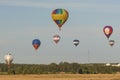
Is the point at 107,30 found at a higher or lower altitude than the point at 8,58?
higher

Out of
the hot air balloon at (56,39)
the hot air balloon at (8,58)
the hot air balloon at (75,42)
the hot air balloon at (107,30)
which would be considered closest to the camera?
the hot air balloon at (107,30)

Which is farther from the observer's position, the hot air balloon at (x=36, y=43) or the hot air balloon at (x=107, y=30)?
the hot air balloon at (x=36, y=43)

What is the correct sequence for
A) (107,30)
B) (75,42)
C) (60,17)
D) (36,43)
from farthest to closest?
(75,42) < (36,43) < (107,30) < (60,17)

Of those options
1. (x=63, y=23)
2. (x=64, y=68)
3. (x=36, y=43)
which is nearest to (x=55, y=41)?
(x=36, y=43)

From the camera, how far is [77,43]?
136000 millimetres

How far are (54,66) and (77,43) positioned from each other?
52.9 meters

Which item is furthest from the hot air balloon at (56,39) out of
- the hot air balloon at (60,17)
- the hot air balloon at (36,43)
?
the hot air balloon at (60,17)

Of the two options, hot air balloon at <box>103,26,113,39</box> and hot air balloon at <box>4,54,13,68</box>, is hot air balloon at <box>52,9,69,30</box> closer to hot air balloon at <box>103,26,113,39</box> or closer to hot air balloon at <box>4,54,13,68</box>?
hot air balloon at <box>103,26,113,39</box>

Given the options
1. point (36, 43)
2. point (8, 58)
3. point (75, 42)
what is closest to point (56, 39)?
point (36, 43)

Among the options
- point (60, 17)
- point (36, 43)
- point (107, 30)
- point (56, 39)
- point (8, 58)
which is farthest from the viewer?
point (56, 39)

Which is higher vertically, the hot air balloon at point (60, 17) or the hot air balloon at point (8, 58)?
the hot air balloon at point (60, 17)

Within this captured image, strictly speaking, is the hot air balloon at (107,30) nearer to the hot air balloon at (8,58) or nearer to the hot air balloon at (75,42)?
the hot air balloon at (75,42)

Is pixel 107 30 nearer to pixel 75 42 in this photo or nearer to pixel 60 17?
pixel 60 17

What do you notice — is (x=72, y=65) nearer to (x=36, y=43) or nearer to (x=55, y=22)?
(x=36, y=43)
